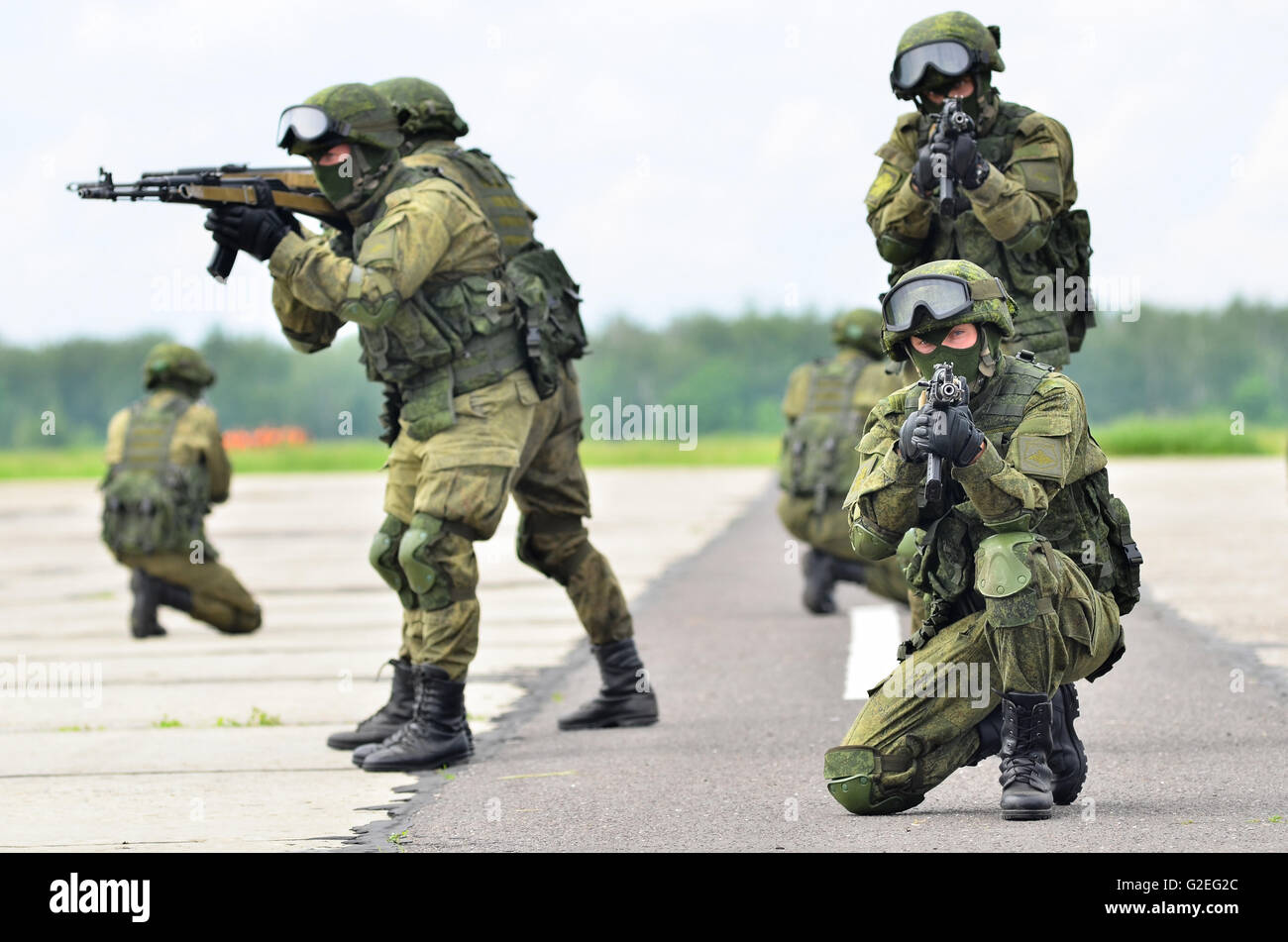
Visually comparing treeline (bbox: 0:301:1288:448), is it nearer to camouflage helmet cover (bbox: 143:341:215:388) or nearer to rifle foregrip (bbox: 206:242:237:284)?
camouflage helmet cover (bbox: 143:341:215:388)

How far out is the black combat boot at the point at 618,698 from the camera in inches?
294

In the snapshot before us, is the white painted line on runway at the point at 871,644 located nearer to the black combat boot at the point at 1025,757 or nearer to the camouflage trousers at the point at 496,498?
the camouflage trousers at the point at 496,498

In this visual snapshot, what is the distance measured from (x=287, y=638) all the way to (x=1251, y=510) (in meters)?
12.5

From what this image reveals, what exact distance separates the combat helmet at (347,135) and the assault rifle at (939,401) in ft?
8.80

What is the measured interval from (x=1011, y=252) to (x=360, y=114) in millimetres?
2401

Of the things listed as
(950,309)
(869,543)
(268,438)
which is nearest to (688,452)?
(268,438)

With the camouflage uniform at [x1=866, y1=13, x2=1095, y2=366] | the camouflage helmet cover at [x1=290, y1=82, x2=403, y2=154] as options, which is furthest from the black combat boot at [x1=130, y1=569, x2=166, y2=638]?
the camouflage uniform at [x1=866, y1=13, x2=1095, y2=366]

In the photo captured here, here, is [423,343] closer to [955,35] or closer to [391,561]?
[391,561]

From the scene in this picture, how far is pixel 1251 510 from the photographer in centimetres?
2012

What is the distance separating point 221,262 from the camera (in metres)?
6.64

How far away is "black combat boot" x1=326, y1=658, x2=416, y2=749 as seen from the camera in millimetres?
7109

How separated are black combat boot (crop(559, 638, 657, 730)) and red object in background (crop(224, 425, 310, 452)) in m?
55.9
